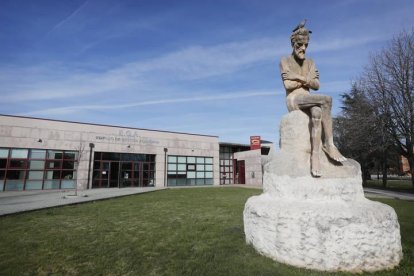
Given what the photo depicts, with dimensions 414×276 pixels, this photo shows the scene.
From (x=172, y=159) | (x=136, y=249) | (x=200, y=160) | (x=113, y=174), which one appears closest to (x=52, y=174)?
(x=113, y=174)

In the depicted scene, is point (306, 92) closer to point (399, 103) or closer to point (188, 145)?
point (399, 103)

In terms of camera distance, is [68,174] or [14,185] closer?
[14,185]

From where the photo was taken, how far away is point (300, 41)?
500 cm

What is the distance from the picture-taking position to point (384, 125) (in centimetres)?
2088

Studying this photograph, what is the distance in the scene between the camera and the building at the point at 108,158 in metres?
21.9

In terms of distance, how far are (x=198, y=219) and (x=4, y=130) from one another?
21.6 m

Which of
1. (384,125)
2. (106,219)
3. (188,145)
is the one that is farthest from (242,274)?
(188,145)

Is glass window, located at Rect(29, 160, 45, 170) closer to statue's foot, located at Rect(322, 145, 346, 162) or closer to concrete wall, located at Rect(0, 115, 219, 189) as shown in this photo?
concrete wall, located at Rect(0, 115, 219, 189)

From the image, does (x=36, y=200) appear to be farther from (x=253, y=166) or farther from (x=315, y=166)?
(x=253, y=166)

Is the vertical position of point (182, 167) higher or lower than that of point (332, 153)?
higher

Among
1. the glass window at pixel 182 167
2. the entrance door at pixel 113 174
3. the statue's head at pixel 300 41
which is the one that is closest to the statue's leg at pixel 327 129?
the statue's head at pixel 300 41

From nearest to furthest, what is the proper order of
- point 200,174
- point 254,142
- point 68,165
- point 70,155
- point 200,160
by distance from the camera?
1. point 68,165
2. point 70,155
3. point 200,174
4. point 200,160
5. point 254,142

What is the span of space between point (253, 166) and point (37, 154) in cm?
2267

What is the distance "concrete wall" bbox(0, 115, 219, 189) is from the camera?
2206cm
